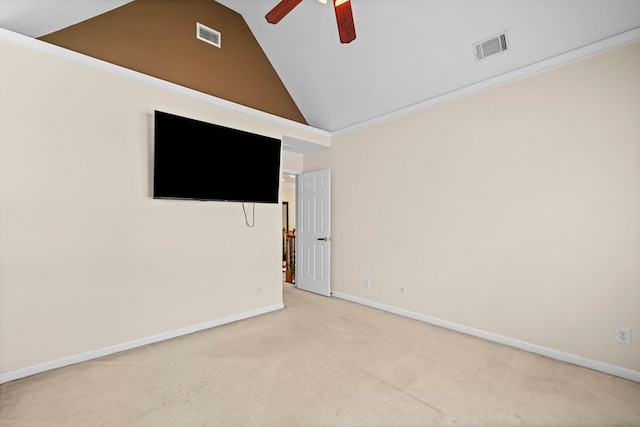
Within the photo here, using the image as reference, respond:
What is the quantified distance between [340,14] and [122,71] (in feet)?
7.23

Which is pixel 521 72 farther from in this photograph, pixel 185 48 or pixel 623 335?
pixel 185 48

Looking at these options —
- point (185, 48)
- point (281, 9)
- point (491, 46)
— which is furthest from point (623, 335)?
point (185, 48)

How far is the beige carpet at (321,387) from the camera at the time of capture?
192cm

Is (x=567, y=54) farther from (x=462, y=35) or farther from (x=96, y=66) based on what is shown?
(x=96, y=66)

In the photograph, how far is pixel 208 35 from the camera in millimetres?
3777

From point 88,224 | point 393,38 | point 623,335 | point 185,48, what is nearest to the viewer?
point 623,335

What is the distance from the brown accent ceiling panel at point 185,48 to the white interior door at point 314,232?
1.21 metres

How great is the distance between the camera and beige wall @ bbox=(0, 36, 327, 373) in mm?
2410

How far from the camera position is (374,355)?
2.80 metres

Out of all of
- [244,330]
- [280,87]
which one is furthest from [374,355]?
[280,87]

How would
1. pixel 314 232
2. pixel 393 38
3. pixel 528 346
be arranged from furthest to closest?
pixel 314 232 < pixel 393 38 < pixel 528 346

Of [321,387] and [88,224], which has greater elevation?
[88,224]

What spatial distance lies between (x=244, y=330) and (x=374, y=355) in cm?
149

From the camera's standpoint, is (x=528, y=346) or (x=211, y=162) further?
(x=211, y=162)
